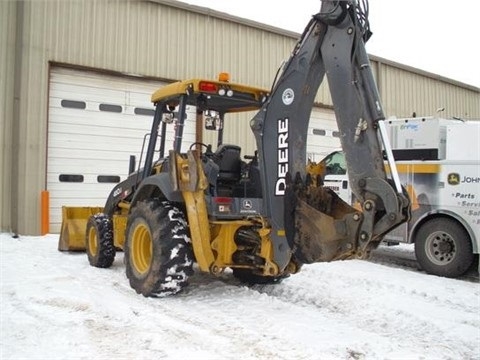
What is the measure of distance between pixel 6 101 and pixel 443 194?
9036 mm

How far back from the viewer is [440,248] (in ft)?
27.7

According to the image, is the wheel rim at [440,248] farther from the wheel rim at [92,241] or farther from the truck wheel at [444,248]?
the wheel rim at [92,241]

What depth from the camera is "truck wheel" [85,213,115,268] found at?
7.46 metres

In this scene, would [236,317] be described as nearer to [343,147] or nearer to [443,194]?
[343,147]

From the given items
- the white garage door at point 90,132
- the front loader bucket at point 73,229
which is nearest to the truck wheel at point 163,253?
the front loader bucket at point 73,229

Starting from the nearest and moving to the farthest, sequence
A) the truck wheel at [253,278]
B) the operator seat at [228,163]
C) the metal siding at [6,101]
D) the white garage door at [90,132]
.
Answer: the operator seat at [228,163] → the truck wheel at [253,278] → the metal siding at [6,101] → the white garage door at [90,132]

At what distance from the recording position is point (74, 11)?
1148 cm

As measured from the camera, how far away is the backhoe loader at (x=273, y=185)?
4.49 meters

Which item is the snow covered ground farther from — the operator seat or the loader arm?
the operator seat

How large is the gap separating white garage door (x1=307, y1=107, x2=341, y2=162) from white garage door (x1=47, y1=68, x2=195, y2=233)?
5.28m

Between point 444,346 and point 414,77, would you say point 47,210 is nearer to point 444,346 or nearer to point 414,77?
point 444,346

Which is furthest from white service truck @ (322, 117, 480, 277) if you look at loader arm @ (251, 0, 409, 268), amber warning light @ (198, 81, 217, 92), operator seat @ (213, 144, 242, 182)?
loader arm @ (251, 0, 409, 268)

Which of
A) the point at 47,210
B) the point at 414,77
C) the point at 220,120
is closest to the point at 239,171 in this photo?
the point at 220,120

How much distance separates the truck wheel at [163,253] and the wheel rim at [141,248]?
4cm
